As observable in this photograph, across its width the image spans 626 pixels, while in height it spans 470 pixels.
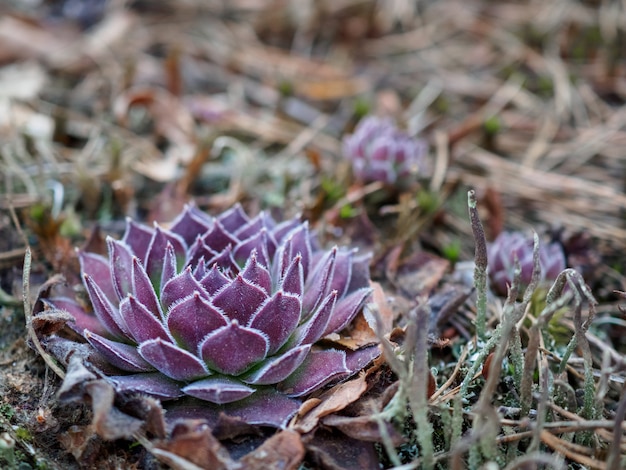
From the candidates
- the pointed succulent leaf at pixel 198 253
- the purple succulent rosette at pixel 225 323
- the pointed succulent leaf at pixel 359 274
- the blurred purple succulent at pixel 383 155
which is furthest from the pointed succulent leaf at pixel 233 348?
the blurred purple succulent at pixel 383 155

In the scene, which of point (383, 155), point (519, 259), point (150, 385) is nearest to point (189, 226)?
point (150, 385)

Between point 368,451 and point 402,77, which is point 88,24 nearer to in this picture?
point 402,77

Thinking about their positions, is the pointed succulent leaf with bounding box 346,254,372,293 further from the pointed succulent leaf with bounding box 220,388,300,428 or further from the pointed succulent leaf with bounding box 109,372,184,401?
the pointed succulent leaf with bounding box 109,372,184,401

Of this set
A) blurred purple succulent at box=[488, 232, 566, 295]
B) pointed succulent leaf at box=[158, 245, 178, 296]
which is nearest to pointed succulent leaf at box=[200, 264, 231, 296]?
pointed succulent leaf at box=[158, 245, 178, 296]

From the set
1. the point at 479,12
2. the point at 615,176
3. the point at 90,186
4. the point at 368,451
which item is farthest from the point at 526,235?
the point at 479,12

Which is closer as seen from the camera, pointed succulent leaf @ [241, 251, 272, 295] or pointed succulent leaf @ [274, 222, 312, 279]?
pointed succulent leaf @ [241, 251, 272, 295]

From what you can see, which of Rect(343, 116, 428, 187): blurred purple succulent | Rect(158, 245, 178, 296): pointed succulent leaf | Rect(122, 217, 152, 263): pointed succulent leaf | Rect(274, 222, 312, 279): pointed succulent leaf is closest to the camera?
Rect(158, 245, 178, 296): pointed succulent leaf

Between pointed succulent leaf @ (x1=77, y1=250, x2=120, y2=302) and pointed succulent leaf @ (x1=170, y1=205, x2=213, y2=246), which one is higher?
pointed succulent leaf @ (x1=170, y1=205, x2=213, y2=246)
